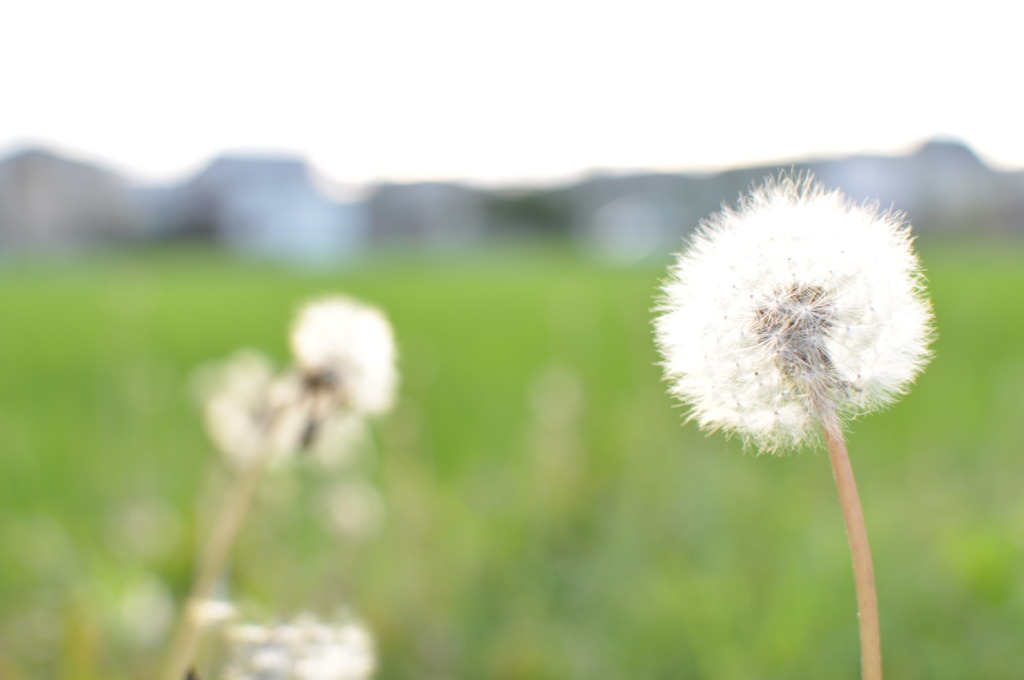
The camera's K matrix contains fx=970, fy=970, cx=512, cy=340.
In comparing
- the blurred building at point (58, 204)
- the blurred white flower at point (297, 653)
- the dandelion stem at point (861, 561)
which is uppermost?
the blurred building at point (58, 204)

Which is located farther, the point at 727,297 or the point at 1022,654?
the point at 1022,654

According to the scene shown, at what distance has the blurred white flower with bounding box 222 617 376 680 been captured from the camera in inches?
35.3

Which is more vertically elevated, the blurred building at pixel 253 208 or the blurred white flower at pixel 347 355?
the blurred building at pixel 253 208

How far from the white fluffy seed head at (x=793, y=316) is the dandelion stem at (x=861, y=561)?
0.10 m

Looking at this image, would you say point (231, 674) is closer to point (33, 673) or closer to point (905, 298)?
point (905, 298)

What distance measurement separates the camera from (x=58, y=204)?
172 ft

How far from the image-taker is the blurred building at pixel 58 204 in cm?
5078

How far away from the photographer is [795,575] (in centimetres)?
207

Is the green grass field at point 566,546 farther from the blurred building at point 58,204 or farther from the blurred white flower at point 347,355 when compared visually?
the blurred building at point 58,204

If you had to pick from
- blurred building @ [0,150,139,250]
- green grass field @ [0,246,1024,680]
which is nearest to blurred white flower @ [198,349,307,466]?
green grass field @ [0,246,1024,680]

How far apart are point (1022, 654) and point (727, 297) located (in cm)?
137

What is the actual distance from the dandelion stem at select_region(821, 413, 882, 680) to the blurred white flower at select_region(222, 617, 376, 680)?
0.51 m

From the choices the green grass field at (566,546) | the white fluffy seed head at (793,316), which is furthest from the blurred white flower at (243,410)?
the white fluffy seed head at (793,316)

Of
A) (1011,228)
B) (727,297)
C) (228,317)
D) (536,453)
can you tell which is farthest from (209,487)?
(1011,228)
